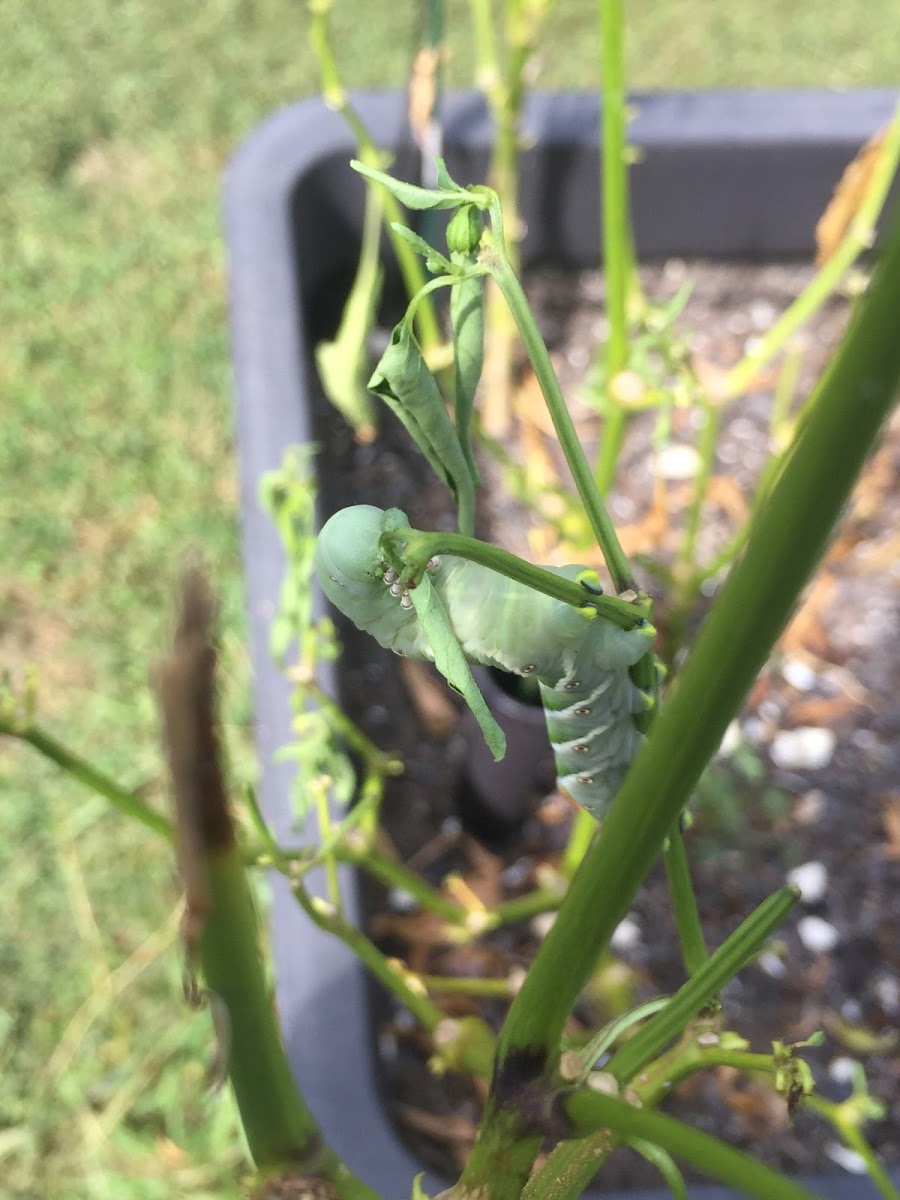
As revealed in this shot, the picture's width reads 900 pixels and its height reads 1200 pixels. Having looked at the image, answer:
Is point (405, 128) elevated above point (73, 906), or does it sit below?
above

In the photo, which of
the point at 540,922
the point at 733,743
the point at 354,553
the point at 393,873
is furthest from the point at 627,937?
the point at 354,553

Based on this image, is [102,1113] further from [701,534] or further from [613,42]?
[613,42]

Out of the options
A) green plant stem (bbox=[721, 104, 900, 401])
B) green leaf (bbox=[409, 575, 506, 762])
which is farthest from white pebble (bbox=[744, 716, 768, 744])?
green leaf (bbox=[409, 575, 506, 762])

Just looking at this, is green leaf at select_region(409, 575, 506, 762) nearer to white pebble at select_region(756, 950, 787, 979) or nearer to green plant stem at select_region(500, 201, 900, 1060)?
green plant stem at select_region(500, 201, 900, 1060)

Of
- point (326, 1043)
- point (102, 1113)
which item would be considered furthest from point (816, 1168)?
point (102, 1113)

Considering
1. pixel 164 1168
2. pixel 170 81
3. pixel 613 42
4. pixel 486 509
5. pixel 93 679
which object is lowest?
pixel 164 1168

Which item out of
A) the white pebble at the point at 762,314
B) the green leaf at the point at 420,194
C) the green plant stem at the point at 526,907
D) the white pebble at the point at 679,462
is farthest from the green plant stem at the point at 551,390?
the white pebble at the point at 762,314

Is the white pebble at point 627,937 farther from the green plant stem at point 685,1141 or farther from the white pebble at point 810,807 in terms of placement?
the green plant stem at point 685,1141
